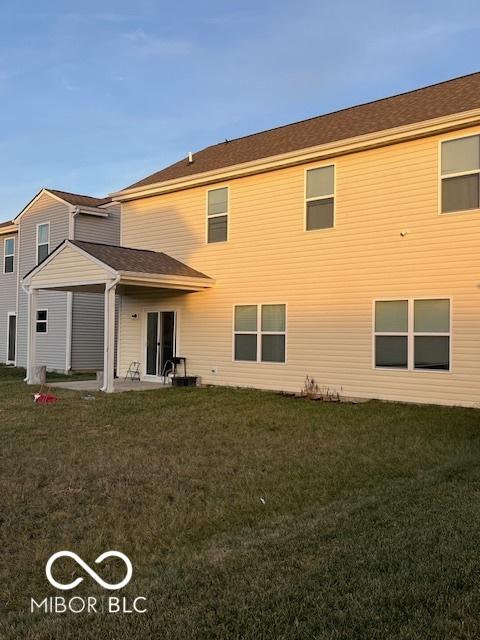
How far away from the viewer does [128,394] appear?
13.2 meters

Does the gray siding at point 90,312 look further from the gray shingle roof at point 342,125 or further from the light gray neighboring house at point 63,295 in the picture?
the gray shingle roof at point 342,125

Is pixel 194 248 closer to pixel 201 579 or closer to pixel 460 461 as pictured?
pixel 460 461

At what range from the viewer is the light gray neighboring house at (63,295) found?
1984 cm

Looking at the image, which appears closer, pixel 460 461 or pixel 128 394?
pixel 460 461

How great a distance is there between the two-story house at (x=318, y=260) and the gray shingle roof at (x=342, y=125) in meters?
0.07

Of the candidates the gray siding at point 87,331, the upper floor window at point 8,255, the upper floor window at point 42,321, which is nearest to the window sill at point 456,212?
the gray siding at point 87,331

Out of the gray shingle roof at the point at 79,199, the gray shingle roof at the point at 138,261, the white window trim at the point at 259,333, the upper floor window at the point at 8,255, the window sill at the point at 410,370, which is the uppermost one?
the gray shingle roof at the point at 79,199

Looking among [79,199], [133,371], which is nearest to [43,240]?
[79,199]

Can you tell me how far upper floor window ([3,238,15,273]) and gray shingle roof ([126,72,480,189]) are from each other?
Answer: 8785 millimetres

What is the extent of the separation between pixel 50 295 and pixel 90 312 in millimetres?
1650

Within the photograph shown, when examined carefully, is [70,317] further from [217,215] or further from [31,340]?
[217,215]

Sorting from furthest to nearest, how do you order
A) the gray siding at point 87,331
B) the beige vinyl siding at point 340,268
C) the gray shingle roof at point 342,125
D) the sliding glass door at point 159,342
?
the gray siding at point 87,331 < the sliding glass door at point 159,342 < the gray shingle roof at point 342,125 < the beige vinyl siding at point 340,268

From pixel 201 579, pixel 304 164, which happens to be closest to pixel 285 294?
pixel 304 164

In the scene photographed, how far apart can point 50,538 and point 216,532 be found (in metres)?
1.26
